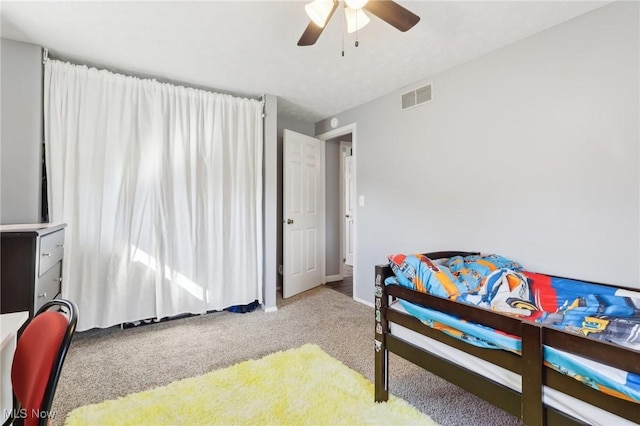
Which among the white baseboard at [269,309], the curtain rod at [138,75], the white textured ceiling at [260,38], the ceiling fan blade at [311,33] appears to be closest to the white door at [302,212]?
the white baseboard at [269,309]

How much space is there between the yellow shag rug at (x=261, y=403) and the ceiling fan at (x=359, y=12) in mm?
1997

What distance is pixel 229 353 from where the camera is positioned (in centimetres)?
221

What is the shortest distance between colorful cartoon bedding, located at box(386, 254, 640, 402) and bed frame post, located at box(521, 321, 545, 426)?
31mm

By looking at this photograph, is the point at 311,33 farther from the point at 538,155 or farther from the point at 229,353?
the point at 229,353

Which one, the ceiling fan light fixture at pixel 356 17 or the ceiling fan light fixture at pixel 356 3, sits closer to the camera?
the ceiling fan light fixture at pixel 356 3

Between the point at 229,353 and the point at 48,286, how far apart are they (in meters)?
1.21

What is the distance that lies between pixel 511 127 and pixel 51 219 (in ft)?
11.3

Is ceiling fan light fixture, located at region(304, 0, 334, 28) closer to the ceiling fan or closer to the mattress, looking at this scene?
the ceiling fan

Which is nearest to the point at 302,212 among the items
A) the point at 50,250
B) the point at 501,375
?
the point at 50,250

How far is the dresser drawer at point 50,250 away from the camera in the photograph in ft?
5.43

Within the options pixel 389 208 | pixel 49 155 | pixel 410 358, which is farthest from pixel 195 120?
pixel 410 358

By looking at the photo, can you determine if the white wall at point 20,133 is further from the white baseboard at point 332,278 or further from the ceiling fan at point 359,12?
the white baseboard at point 332,278

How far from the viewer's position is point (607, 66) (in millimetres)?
1731

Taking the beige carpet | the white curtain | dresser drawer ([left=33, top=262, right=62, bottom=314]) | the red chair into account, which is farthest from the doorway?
the red chair
